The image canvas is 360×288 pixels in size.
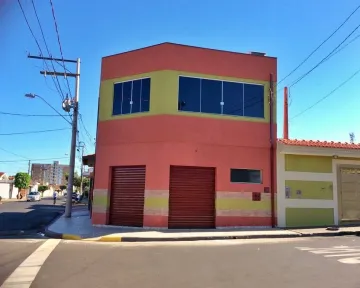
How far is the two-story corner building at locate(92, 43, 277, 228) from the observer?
16.6 metres

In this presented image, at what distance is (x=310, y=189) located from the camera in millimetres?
17844

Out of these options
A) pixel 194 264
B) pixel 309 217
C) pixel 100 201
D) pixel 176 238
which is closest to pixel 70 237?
pixel 100 201

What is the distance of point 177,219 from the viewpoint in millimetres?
16500

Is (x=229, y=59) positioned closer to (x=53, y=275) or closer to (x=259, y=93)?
(x=259, y=93)

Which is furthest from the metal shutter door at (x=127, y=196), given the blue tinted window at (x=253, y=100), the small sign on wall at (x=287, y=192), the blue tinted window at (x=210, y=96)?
the small sign on wall at (x=287, y=192)

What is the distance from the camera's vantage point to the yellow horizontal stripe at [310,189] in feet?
57.8

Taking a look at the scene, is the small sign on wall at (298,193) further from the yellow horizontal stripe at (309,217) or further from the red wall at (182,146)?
the red wall at (182,146)

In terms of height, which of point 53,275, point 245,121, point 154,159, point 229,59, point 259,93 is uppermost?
point 229,59

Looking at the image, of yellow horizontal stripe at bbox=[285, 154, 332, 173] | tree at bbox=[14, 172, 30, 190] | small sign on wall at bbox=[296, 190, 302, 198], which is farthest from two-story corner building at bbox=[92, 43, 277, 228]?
tree at bbox=[14, 172, 30, 190]

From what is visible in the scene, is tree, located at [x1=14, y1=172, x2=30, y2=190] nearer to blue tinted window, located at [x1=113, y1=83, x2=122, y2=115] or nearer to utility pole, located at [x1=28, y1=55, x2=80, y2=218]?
utility pole, located at [x1=28, y1=55, x2=80, y2=218]

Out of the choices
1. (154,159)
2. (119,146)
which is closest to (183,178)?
(154,159)

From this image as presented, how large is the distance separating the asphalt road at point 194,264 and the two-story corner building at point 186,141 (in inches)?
162

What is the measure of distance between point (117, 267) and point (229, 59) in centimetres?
1192

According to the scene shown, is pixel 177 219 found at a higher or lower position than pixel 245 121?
lower
